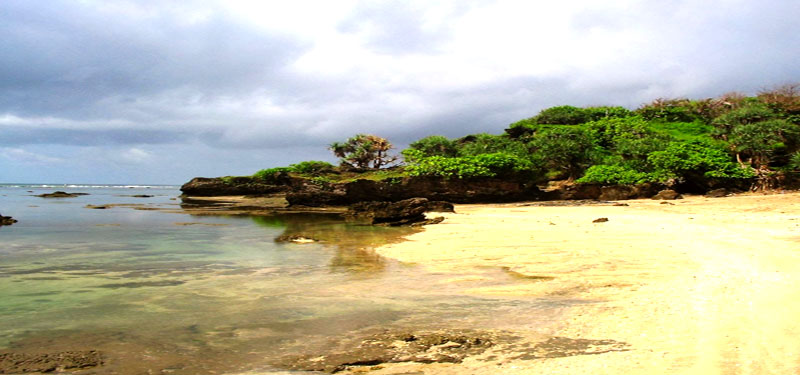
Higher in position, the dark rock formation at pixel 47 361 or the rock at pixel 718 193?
the rock at pixel 718 193

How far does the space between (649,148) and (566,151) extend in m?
5.35

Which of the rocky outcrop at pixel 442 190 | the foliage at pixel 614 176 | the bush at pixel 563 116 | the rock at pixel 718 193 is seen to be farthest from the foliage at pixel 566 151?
the bush at pixel 563 116

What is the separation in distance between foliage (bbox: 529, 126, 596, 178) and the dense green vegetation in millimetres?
70

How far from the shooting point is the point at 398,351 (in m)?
4.30

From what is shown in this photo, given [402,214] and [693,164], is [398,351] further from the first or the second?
[693,164]

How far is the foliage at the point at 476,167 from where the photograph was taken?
105 ft

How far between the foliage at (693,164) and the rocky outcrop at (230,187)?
126ft

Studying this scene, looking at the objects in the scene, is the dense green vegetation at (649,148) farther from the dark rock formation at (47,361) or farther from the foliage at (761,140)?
the dark rock formation at (47,361)

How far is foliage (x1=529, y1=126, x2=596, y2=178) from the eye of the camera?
32844mm

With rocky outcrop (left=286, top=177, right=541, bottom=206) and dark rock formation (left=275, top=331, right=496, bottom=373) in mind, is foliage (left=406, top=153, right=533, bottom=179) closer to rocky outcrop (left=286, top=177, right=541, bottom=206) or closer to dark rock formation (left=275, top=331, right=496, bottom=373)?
rocky outcrop (left=286, top=177, right=541, bottom=206)

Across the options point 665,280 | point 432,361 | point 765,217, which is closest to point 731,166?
point 765,217

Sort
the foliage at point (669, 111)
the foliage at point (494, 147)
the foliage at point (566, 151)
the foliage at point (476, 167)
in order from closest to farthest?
the foliage at point (476, 167)
the foliage at point (566, 151)
the foliage at point (494, 147)
the foliage at point (669, 111)

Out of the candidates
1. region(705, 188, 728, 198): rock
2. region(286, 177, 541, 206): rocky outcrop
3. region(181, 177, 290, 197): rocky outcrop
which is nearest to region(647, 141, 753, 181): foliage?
region(705, 188, 728, 198): rock

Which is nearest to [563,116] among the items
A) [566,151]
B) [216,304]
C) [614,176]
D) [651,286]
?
[566,151]
